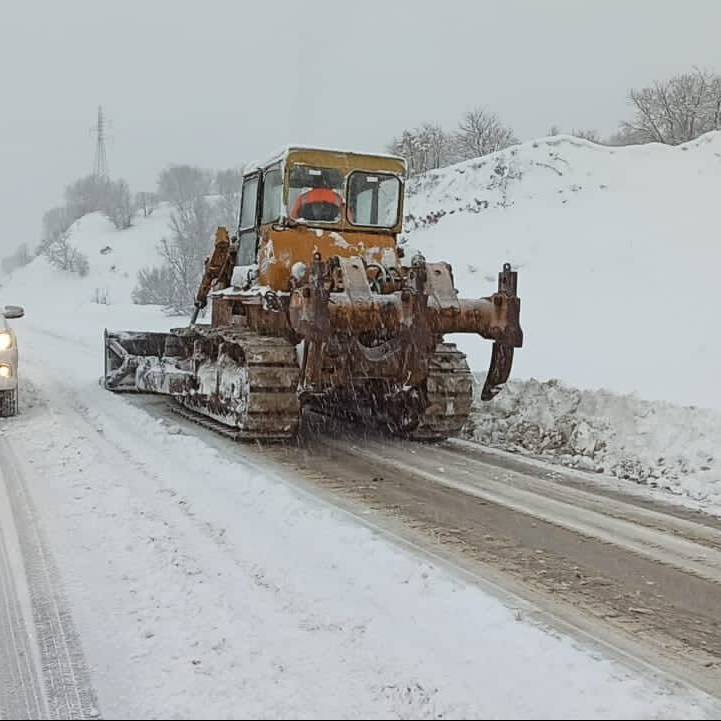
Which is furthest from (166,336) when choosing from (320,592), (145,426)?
(320,592)

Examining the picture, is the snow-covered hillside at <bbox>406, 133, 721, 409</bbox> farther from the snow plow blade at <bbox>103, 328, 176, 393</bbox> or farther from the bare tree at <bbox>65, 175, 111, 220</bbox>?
the bare tree at <bbox>65, 175, 111, 220</bbox>

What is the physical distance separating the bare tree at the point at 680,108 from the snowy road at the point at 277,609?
3926 centimetres

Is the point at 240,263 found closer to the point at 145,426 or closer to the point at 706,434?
the point at 145,426

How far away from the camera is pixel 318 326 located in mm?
8609

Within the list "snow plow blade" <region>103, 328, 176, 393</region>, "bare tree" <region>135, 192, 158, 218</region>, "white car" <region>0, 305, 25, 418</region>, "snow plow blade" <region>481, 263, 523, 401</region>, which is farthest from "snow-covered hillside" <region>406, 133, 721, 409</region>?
"bare tree" <region>135, 192, 158, 218</region>

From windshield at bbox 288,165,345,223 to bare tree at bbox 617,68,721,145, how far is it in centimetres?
3585

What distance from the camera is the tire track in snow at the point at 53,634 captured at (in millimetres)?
3666

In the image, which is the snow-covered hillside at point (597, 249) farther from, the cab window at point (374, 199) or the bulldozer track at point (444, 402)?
the cab window at point (374, 199)

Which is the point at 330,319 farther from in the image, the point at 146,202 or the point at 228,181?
the point at 146,202

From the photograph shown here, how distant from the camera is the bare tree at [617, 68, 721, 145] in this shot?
42.2 m

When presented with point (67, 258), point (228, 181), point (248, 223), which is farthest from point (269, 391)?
point (67, 258)

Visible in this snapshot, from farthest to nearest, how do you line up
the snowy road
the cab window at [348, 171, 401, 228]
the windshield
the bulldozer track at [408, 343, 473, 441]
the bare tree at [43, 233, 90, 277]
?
the bare tree at [43, 233, 90, 277] → the cab window at [348, 171, 401, 228] → the windshield → the bulldozer track at [408, 343, 473, 441] → the snowy road

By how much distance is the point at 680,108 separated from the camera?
139 ft

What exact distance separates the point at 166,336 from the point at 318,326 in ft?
19.3
